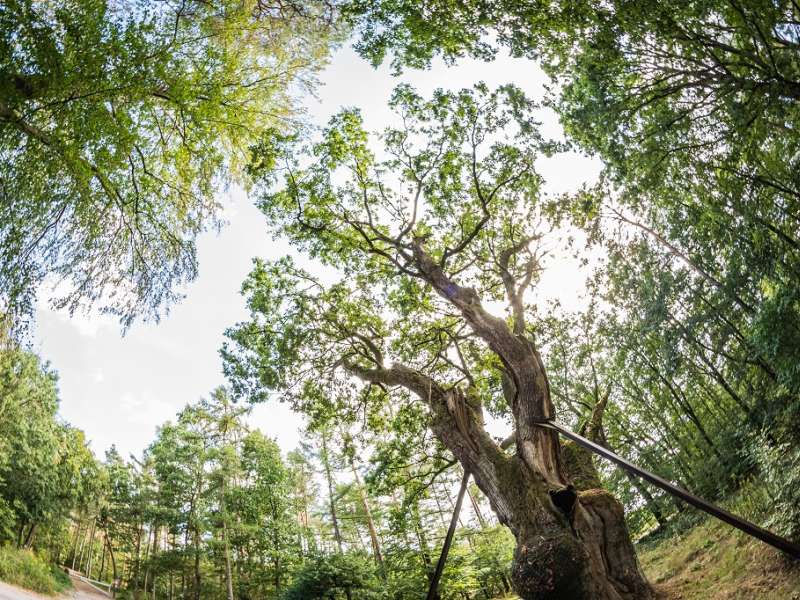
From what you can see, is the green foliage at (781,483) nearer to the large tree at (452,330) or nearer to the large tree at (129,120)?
the large tree at (452,330)

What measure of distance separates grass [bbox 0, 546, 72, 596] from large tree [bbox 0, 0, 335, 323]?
18.4 meters

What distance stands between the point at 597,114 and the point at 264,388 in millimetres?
7515

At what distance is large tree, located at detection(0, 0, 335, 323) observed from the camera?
15.2ft

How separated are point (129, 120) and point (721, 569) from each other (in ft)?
35.0

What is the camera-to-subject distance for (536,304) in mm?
9242

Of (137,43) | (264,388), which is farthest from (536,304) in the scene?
(137,43)

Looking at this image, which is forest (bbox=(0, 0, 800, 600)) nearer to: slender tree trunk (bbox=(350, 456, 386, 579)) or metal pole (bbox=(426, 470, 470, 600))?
metal pole (bbox=(426, 470, 470, 600))

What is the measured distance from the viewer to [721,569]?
5789 mm

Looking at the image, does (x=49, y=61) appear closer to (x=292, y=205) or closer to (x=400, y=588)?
(x=292, y=205)

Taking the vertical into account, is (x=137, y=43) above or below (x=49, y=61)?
above

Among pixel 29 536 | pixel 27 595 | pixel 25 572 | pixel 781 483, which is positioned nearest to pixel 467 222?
pixel 781 483

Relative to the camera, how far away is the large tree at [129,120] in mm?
4633

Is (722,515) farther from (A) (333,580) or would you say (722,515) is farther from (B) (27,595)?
(B) (27,595)

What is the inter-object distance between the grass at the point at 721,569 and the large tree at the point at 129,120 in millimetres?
8962
